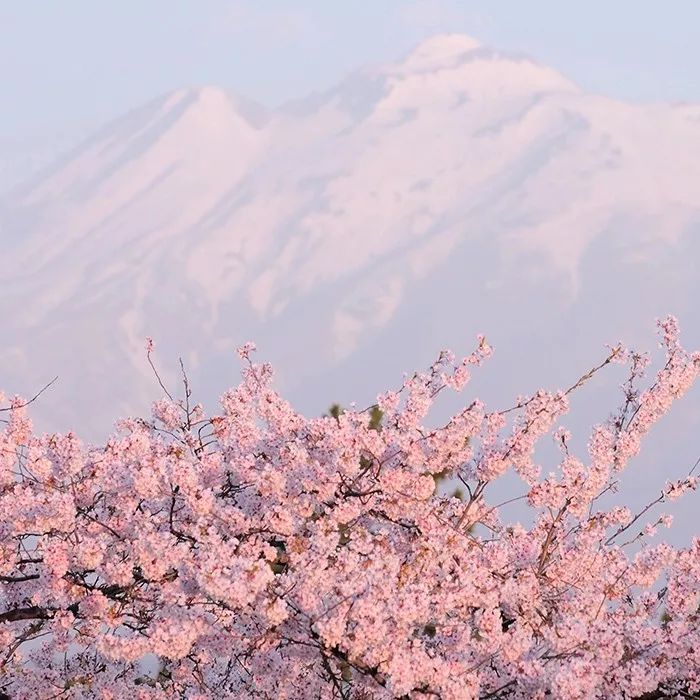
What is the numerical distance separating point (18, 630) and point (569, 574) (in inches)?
217

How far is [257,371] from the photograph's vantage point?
41.1 feet

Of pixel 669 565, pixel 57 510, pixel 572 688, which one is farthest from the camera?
pixel 669 565

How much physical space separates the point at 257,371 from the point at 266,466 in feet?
9.02

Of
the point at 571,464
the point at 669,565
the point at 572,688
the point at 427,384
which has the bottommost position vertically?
the point at 572,688

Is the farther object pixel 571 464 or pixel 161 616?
pixel 571 464

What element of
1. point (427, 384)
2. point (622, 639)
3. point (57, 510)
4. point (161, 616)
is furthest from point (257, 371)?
point (622, 639)

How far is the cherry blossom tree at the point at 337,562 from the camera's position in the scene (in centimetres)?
837

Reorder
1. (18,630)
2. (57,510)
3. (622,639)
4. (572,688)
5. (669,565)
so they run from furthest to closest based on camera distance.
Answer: (18,630) < (669,565) < (57,510) < (622,639) < (572,688)

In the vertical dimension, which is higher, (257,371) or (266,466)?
(257,371)

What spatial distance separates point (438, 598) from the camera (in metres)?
9.00

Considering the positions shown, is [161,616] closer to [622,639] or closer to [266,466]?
[266,466]

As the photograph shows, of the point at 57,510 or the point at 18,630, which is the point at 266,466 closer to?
the point at 57,510

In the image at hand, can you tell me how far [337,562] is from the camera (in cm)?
833

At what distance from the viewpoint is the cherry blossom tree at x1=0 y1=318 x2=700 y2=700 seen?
8.37m
